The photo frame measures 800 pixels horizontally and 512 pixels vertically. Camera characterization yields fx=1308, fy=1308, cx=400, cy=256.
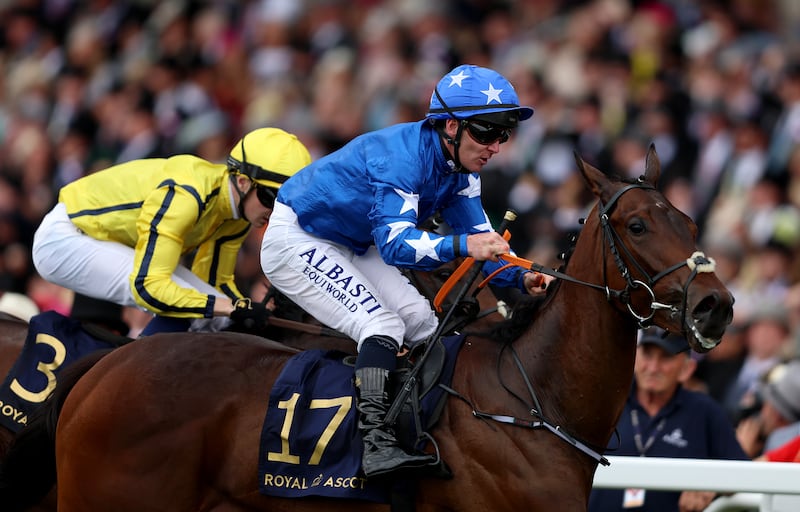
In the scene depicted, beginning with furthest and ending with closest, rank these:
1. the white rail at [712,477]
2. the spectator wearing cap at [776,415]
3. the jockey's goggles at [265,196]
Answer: the spectator wearing cap at [776,415] → the jockey's goggles at [265,196] → the white rail at [712,477]

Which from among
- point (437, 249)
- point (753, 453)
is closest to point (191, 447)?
point (437, 249)

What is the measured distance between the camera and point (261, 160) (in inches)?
238

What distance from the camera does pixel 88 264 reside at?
625 centimetres

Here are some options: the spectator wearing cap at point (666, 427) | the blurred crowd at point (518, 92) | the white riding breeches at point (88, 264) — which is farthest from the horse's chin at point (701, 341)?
the blurred crowd at point (518, 92)

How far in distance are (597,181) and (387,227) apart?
81 cm

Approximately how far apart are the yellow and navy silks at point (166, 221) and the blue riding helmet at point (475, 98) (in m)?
1.38

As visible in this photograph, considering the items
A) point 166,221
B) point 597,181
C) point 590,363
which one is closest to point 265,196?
point 166,221

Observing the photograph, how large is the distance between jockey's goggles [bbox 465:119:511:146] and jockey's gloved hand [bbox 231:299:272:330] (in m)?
1.39

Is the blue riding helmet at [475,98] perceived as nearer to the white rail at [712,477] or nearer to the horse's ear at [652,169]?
the horse's ear at [652,169]

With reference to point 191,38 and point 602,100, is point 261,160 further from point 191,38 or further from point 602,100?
point 191,38

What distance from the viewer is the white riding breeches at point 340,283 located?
17.4ft

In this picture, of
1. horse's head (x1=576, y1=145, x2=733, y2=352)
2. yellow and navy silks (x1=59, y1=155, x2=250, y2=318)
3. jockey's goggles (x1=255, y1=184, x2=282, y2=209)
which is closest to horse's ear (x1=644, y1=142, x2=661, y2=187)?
horse's head (x1=576, y1=145, x2=733, y2=352)

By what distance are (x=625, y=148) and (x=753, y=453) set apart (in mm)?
3918

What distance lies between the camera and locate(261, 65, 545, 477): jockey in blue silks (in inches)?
193
